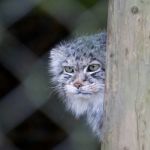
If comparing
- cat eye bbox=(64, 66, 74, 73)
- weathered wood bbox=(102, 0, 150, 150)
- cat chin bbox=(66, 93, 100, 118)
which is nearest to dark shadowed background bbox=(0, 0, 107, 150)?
cat chin bbox=(66, 93, 100, 118)

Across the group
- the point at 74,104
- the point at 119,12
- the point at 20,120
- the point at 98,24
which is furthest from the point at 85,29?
the point at 119,12

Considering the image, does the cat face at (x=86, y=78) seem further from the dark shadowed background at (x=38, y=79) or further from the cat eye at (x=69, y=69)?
the dark shadowed background at (x=38, y=79)

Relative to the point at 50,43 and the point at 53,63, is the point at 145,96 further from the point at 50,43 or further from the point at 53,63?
the point at 50,43

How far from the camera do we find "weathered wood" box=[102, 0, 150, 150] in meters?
1.09

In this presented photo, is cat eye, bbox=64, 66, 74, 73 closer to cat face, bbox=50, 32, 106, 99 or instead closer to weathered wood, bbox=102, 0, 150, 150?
cat face, bbox=50, 32, 106, 99

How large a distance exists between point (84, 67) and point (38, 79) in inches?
34.5

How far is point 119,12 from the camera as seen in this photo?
Answer: 1.10 meters

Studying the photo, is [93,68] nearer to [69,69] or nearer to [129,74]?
[69,69]

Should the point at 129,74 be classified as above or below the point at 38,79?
below

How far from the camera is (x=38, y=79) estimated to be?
248cm

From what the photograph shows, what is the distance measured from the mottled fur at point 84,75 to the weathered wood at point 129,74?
0.48 metres

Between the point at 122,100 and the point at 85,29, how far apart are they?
123cm

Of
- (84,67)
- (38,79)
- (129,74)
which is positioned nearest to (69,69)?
(84,67)

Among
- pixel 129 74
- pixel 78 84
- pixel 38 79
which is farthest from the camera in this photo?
pixel 38 79
